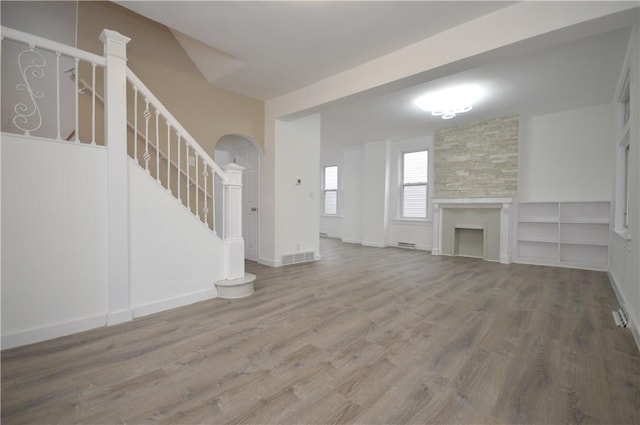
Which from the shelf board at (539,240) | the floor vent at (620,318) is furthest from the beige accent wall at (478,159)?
the floor vent at (620,318)

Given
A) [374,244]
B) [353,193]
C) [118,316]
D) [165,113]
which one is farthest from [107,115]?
[353,193]

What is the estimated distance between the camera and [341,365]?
6.17ft

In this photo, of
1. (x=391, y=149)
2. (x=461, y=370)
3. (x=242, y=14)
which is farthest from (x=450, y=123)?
(x=461, y=370)

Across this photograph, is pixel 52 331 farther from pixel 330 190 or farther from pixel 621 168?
pixel 330 190

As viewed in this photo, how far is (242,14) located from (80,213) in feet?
7.76

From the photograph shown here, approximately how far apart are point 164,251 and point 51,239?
846mm

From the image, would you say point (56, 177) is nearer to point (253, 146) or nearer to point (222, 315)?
point (222, 315)

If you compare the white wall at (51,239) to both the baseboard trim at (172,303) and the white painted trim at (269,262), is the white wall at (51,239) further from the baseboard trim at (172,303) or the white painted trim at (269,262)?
the white painted trim at (269,262)

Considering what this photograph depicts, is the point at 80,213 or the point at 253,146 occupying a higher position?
the point at 253,146

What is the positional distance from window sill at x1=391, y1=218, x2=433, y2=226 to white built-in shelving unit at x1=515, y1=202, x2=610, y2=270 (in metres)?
1.96

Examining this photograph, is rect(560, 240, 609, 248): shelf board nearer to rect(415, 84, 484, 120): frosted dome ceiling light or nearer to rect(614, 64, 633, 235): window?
rect(614, 64, 633, 235): window

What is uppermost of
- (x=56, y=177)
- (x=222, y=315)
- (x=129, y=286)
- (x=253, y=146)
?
(x=253, y=146)

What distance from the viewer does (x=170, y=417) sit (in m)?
1.40

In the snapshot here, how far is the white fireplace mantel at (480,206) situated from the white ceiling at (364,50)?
1763 mm
